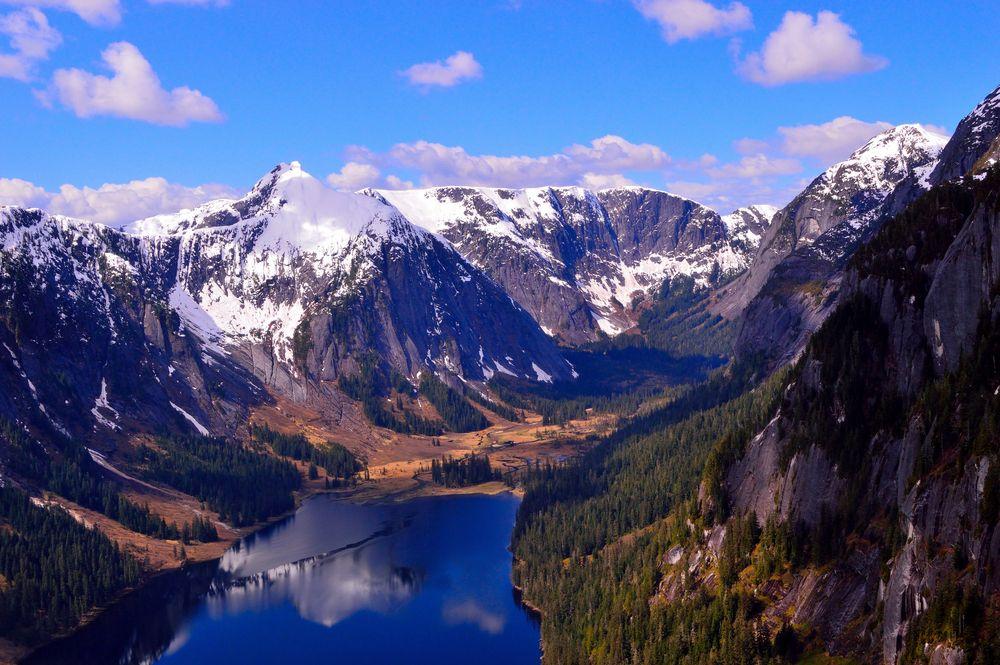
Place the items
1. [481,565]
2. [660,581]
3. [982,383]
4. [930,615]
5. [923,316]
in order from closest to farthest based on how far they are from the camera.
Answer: [930,615]
[982,383]
[923,316]
[660,581]
[481,565]

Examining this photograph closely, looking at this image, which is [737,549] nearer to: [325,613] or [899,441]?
[899,441]

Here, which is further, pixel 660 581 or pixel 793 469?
pixel 660 581

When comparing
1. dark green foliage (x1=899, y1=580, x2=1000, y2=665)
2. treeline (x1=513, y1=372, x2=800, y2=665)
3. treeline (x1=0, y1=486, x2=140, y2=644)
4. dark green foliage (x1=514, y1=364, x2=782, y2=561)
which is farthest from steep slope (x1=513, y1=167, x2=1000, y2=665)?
treeline (x1=0, y1=486, x2=140, y2=644)

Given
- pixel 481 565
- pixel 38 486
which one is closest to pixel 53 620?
pixel 38 486

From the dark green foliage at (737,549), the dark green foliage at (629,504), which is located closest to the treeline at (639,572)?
the dark green foliage at (737,549)

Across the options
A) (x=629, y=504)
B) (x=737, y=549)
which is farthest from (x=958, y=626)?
(x=629, y=504)

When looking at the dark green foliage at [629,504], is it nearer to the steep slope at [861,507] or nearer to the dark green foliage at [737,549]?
the steep slope at [861,507]

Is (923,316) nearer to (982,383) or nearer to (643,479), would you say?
(982,383)
